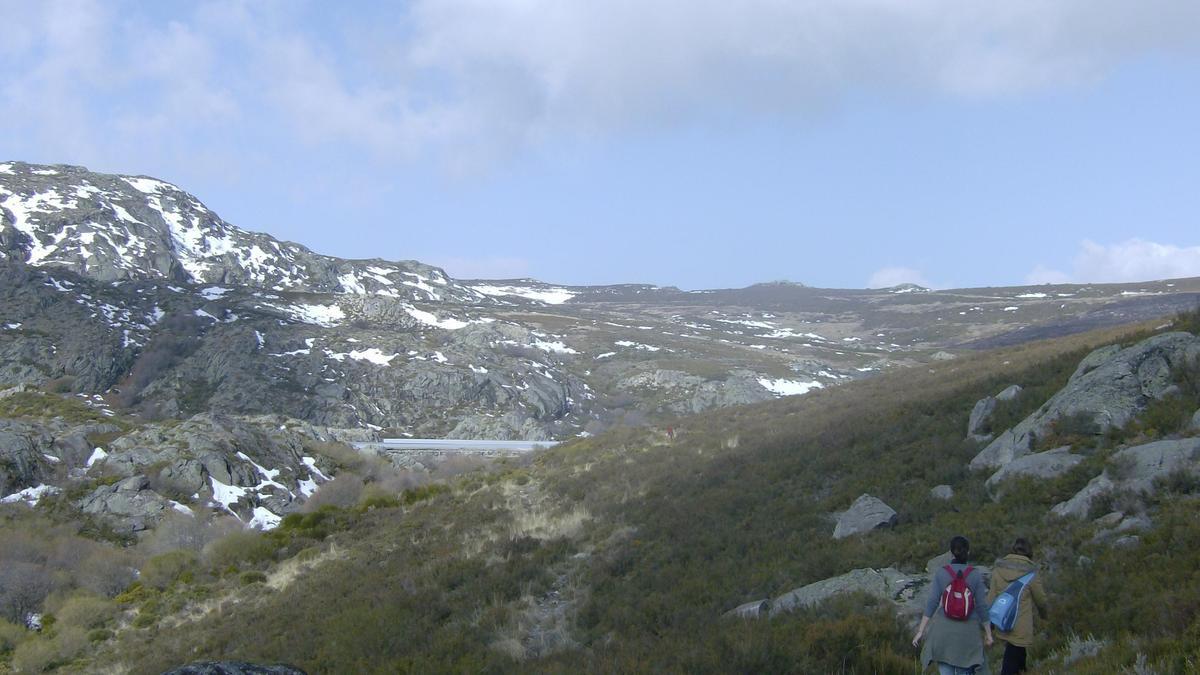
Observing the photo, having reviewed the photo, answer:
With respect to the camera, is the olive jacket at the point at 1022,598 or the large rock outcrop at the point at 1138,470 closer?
the olive jacket at the point at 1022,598

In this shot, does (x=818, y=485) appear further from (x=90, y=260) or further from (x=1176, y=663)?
(x=90, y=260)

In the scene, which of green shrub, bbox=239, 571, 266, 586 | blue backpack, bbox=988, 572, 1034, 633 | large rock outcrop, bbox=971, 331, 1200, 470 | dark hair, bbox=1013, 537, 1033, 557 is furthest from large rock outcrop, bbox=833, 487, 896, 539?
green shrub, bbox=239, 571, 266, 586

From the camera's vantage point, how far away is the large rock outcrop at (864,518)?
38.3 feet

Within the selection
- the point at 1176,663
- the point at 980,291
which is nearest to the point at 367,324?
the point at 1176,663

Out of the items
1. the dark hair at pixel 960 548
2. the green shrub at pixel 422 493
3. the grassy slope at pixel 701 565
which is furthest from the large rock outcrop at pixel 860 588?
the green shrub at pixel 422 493

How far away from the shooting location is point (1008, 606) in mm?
6180

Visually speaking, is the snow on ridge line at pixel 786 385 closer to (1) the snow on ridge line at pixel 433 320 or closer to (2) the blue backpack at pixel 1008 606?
(1) the snow on ridge line at pixel 433 320

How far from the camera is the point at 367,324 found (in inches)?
3757

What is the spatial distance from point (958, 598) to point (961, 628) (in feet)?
0.81

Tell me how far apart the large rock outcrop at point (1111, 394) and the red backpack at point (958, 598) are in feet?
24.9

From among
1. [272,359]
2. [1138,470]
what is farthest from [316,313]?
[1138,470]

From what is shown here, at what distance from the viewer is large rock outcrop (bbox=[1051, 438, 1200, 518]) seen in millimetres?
9195

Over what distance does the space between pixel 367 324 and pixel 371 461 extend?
55.4 meters

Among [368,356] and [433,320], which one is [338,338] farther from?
[433,320]
